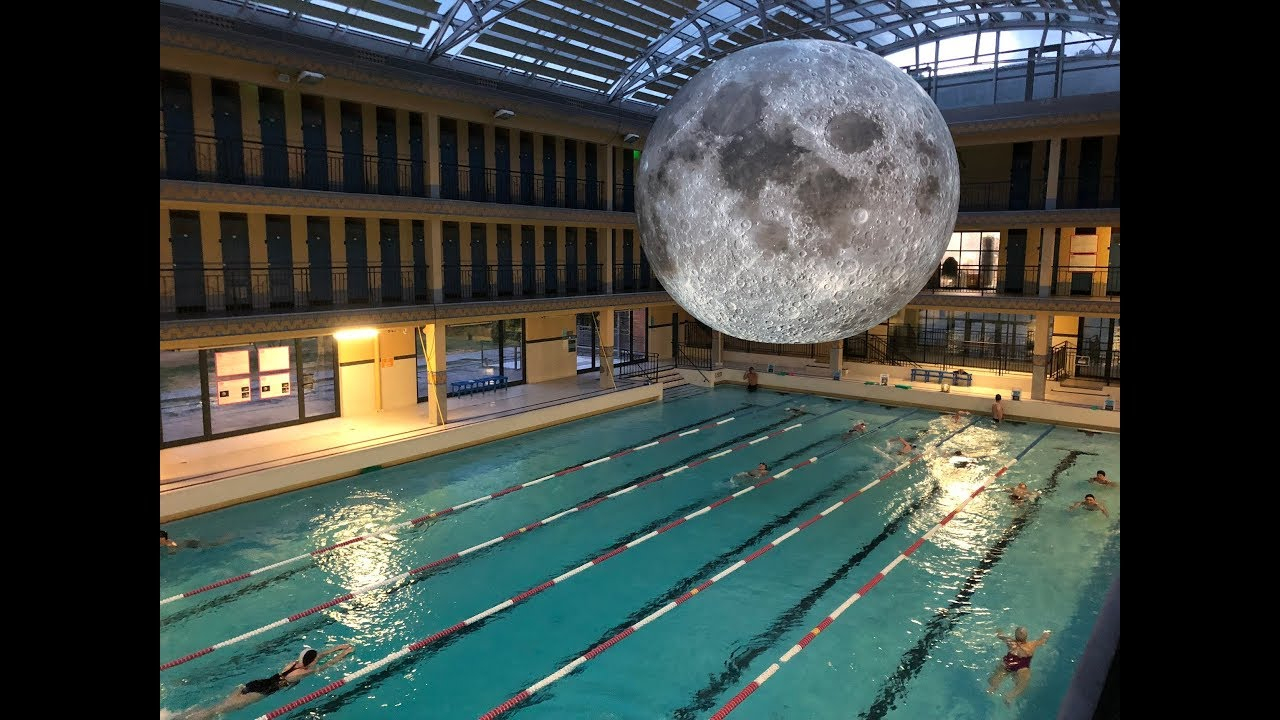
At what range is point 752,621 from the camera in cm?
1082

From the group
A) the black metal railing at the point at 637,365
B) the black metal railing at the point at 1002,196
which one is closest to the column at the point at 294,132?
the black metal railing at the point at 637,365

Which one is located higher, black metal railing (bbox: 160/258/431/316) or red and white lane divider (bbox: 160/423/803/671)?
black metal railing (bbox: 160/258/431/316)

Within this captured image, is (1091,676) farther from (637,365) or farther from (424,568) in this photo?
(637,365)

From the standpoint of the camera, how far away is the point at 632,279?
96.4ft

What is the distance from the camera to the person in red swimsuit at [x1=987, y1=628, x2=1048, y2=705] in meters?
9.09

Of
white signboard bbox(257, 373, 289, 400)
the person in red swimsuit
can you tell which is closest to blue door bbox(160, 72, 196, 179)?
white signboard bbox(257, 373, 289, 400)

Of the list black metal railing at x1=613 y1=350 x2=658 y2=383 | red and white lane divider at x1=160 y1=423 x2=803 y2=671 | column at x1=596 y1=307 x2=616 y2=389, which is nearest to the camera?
red and white lane divider at x1=160 y1=423 x2=803 y2=671

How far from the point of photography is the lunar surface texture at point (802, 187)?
388cm

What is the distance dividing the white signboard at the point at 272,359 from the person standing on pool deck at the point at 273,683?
11407 millimetres

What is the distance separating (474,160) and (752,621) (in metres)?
17.1

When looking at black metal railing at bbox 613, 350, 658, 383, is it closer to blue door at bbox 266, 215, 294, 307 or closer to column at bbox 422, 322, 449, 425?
column at bbox 422, 322, 449, 425

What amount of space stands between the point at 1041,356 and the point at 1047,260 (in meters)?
3.26

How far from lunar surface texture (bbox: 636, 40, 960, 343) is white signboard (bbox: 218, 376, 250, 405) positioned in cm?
1789
